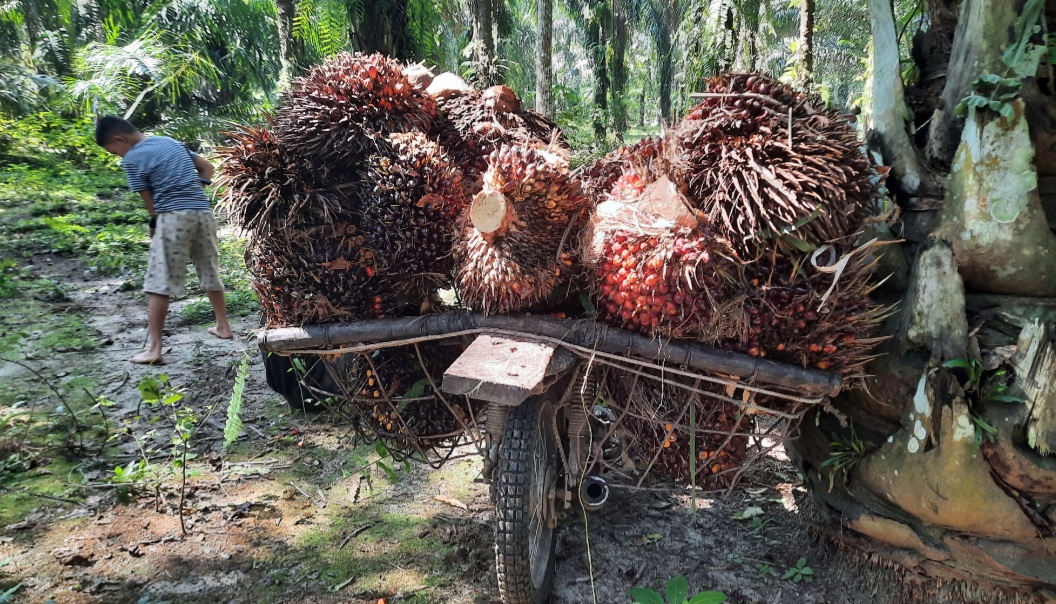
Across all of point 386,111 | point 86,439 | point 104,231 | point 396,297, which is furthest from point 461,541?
point 104,231

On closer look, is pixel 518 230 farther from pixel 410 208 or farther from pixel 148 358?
pixel 148 358

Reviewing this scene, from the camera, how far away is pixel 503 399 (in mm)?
1679

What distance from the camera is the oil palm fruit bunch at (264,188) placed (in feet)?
6.68

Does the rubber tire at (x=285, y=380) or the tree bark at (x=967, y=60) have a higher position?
the tree bark at (x=967, y=60)

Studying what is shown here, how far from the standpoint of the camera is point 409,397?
227 centimetres

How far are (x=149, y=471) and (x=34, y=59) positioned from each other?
51.9 feet

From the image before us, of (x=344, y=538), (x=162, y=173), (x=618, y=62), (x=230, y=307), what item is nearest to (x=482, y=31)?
(x=230, y=307)

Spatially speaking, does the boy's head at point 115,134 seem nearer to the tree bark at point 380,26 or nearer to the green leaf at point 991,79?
the tree bark at point 380,26

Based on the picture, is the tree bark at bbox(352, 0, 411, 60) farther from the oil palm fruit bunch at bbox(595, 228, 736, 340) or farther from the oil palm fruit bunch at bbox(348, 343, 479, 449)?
the oil palm fruit bunch at bbox(595, 228, 736, 340)

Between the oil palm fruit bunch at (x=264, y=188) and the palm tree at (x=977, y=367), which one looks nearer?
the palm tree at (x=977, y=367)

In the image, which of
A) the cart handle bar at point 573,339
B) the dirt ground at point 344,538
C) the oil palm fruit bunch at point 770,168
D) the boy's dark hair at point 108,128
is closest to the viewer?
the oil palm fruit bunch at point 770,168

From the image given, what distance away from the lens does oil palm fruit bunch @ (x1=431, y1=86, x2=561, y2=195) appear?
91.0 inches

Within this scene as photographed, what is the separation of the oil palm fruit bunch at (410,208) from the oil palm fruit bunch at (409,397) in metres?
0.31

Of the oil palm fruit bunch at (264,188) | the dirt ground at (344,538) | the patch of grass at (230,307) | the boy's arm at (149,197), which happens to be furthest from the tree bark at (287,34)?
the oil palm fruit bunch at (264,188)
